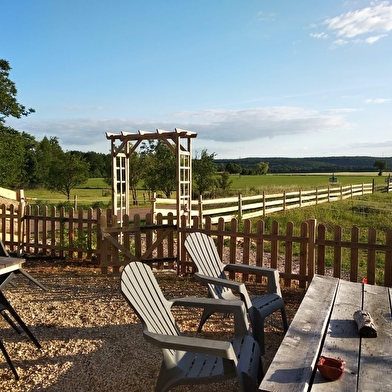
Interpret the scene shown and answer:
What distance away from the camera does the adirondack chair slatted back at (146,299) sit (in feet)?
7.90

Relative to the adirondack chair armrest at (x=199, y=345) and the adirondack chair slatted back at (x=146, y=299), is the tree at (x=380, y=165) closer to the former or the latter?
the adirondack chair slatted back at (x=146, y=299)

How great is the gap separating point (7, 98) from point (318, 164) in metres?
88.0

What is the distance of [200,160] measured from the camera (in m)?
Result: 19.9

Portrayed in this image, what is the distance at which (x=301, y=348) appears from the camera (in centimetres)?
184

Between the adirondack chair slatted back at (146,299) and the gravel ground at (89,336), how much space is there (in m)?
0.58

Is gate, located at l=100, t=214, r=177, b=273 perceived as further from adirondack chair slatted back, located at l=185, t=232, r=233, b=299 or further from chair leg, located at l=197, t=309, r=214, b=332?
chair leg, located at l=197, t=309, r=214, b=332

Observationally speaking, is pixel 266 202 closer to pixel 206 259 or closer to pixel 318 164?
pixel 206 259

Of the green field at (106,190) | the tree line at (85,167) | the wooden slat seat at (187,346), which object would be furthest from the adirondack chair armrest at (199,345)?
the tree line at (85,167)

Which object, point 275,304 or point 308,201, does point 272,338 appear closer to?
point 275,304

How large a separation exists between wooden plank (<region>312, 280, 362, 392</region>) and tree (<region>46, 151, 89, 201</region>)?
23.7 metres

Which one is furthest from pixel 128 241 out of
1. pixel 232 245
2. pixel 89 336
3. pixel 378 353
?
pixel 378 353

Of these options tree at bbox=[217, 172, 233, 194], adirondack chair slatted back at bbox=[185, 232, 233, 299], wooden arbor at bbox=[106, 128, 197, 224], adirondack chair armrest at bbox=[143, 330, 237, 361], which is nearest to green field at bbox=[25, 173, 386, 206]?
tree at bbox=[217, 172, 233, 194]

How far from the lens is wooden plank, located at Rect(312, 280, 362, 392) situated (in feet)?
5.08

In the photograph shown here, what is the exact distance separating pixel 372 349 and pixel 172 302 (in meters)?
1.36
